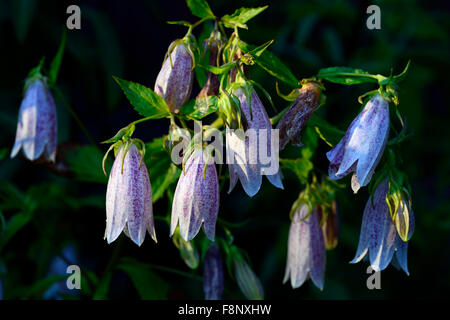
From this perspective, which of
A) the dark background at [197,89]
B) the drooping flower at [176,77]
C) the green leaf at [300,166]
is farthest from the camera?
the dark background at [197,89]

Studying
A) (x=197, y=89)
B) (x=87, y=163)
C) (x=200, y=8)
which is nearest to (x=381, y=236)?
(x=200, y=8)

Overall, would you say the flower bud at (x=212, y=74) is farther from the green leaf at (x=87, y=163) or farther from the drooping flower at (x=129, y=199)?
the green leaf at (x=87, y=163)

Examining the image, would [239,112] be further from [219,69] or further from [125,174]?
[125,174]

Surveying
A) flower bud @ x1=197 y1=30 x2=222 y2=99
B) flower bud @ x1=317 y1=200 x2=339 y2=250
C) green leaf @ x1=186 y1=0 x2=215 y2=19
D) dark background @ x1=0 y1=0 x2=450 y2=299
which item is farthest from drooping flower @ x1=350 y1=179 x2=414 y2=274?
dark background @ x1=0 y1=0 x2=450 y2=299

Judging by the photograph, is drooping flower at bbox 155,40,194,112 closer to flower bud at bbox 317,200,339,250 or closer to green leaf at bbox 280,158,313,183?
green leaf at bbox 280,158,313,183

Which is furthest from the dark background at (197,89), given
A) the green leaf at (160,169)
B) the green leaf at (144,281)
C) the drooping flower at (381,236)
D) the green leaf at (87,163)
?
the drooping flower at (381,236)

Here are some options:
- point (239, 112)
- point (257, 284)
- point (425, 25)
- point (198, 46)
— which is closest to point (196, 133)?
point (239, 112)
